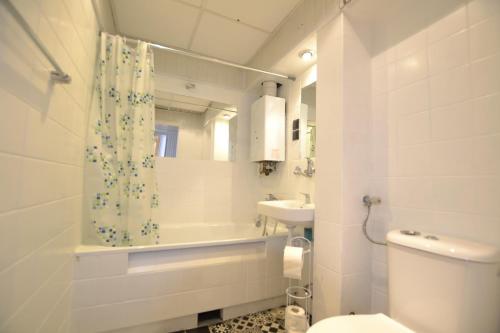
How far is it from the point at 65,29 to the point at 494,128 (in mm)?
1913

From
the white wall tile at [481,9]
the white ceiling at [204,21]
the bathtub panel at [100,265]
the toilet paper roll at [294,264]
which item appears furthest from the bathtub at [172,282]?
the white ceiling at [204,21]

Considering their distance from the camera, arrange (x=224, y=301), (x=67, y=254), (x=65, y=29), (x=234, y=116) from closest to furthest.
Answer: (x=65, y=29)
(x=67, y=254)
(x=224, y=301)
(x=234, y=116)

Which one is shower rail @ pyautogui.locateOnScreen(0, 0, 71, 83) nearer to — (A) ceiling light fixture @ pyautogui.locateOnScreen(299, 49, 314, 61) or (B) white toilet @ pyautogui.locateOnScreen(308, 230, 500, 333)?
(B) white toilet @ pyautogui.locateOnScreen(308, 230, 500, 333)

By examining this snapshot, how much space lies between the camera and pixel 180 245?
1529mm

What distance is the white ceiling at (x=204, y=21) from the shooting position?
5.62 ft

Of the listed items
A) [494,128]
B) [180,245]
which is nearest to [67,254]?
[180,245]

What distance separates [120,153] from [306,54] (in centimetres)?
166

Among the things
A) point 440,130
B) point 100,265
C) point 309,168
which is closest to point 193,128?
point 309,168

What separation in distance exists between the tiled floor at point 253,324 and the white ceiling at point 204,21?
2455 millimetres

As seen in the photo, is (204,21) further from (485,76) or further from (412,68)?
(485,76)

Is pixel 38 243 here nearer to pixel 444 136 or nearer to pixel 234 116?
pixel 444 136

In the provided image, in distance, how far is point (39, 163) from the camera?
822mm

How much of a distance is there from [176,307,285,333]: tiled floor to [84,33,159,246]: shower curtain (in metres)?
0.77

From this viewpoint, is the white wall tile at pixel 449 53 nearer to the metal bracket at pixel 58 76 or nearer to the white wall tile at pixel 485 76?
the white wall tile at pixel 485 76
